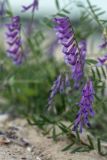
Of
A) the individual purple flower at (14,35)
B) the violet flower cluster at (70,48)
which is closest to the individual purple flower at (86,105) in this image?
the violet flower cluster at (70,48)

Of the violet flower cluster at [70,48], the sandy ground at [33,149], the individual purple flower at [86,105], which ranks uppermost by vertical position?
the violet flower cluster at [70,48]

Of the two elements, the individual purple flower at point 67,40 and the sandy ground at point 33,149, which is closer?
the individual purple flower at point 67,40

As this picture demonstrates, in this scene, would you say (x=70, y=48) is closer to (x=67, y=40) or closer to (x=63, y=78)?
(x=67, y=40)

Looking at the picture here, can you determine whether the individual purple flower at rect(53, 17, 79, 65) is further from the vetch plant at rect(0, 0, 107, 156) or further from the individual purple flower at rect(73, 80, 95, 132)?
the individual purple flower at rect(73, 80, 95, 132)

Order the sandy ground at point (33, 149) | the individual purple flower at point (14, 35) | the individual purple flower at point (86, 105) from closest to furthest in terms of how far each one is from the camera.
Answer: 1. the individual purple flower at point (86, 105)
2. the sandy ground at point (33, 149)
3. the individual purple flower at point (14, 35)

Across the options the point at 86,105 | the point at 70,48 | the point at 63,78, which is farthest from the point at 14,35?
the point at 86,105

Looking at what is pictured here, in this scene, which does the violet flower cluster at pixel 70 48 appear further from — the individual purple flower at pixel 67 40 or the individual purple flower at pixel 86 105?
the individual purple flower at pixel 86 105
